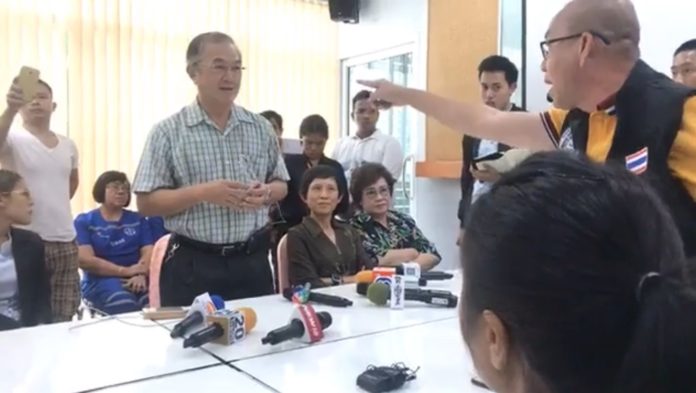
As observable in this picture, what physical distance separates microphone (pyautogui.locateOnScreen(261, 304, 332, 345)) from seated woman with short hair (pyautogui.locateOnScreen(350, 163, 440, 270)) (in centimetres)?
123

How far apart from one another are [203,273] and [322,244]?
1.91ft

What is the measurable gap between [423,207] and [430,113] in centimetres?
286

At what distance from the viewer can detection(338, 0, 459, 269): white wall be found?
4.59 meters

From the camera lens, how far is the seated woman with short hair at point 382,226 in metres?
2.76

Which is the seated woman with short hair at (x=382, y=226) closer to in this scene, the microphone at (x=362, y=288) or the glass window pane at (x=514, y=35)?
the microphone at (x=362, y=288)

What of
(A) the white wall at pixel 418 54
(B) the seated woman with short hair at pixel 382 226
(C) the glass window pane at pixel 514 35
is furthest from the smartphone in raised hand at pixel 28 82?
(A) the white wall at pixel 418 54

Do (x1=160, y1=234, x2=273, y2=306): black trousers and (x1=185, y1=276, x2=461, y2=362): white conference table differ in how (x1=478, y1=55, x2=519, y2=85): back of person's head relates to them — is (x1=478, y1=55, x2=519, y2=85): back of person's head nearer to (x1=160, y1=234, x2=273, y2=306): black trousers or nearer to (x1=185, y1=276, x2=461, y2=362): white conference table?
(x1=185, y1=276, x2=461, y2=362): white conference table

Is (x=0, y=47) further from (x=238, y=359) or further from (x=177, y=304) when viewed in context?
(x=238, y=359)

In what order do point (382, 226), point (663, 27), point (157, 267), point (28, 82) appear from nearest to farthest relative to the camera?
point (157, 267)
point (28, 82)
point (382, 226)
point (663, 27)

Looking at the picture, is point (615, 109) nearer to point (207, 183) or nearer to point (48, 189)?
point (207, 183)

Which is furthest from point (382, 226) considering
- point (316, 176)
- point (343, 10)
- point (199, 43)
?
point (343, 10)

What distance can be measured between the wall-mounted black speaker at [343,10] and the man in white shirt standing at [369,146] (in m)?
1.34

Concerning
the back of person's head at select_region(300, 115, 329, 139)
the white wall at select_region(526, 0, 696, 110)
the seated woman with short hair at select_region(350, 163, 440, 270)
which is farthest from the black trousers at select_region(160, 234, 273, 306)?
the white wall at select_region(526, 0, 696, 110)

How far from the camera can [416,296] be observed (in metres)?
1.91
